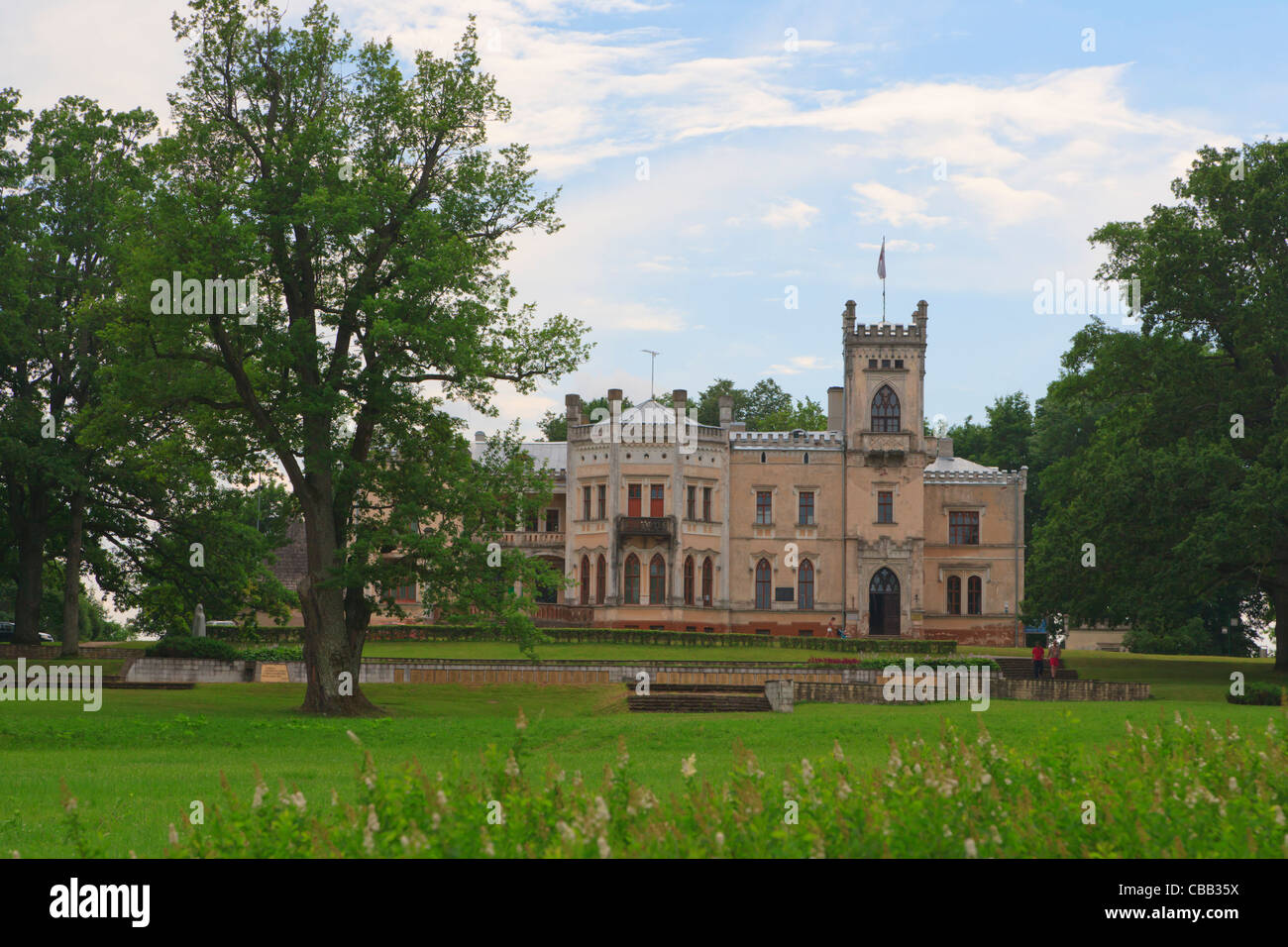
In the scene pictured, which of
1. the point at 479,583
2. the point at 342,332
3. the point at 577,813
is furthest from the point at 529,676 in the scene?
the point at 577,813

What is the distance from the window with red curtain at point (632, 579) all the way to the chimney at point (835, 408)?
14.5 metres

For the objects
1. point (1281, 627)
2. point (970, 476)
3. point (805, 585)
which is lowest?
point (1281, 627)

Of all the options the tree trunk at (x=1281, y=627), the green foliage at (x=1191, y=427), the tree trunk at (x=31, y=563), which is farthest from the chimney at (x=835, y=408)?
the tree trunk at (x=31, y=563)

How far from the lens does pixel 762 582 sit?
68.7 meters

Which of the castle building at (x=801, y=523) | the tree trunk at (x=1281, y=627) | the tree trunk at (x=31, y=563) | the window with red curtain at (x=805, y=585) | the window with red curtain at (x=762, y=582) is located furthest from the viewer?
the window with red curtain at (x=762, y=582)

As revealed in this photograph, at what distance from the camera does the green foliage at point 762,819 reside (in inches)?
342

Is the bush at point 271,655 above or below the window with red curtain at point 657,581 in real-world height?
below

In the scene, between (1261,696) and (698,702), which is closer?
(1261,696)

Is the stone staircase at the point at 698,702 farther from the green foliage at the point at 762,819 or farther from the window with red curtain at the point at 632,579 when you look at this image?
the window with red curtain at the point at 632,579

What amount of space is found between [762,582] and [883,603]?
6.16m

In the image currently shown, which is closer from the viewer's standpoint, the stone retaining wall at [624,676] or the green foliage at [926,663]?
the stone retaining wall at [624,676]

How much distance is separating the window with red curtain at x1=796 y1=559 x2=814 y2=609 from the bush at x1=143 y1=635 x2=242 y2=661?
34037 mm

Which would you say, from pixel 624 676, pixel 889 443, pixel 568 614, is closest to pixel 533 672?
→ pixel 624 676

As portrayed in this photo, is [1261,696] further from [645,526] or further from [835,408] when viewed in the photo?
[835,408]
